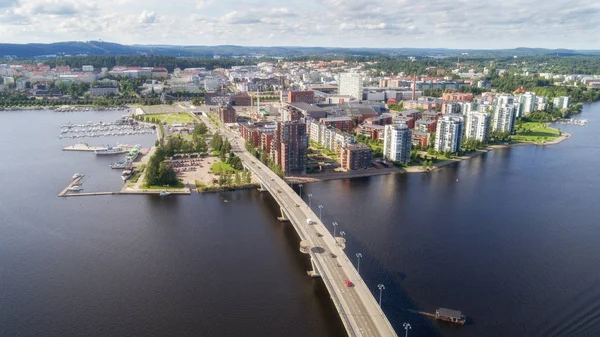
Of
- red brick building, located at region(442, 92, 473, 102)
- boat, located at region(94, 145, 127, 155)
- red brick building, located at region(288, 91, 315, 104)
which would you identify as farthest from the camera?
red brick building, located at region(442, 92, 473, 102)

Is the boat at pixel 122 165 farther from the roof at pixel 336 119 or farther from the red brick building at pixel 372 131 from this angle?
the red brick building at pixel 372 131

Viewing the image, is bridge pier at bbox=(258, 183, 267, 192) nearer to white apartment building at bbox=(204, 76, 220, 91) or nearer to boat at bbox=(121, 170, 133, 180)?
boat at bbox=(121, 170, 133, 180)

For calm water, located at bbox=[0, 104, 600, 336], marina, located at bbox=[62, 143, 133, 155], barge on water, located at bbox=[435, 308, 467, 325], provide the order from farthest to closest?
1. marina, located at bbox=[62, 143, 133, 155]
2. calm water, located at bbox=[0, 104, 600, 336]
3. barge on water, located at bbox=[435, 308, 467, 325]

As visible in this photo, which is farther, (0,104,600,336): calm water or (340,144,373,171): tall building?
(340,144,373,171): tall building

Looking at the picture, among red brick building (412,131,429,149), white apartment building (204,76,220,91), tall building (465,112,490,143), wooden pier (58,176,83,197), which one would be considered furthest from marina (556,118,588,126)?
wooden pier (58,176,83,197)

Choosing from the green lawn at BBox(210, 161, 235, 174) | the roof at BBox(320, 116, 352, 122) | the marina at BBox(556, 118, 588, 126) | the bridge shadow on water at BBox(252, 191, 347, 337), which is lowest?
the bridge shadow on water at BBox(252, 191, 347, 337)

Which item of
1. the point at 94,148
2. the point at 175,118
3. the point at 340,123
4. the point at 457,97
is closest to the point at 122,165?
the point at 94,148

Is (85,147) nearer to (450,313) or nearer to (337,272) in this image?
(337,272)
